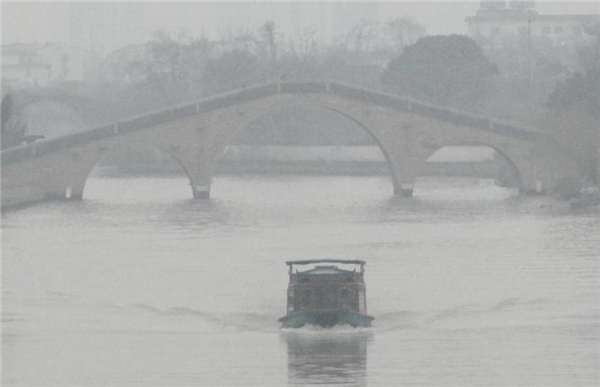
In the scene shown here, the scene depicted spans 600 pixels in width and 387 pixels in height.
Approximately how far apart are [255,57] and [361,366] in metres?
90.3

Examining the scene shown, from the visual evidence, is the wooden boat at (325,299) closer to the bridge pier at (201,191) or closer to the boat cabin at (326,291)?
the boat cabin at (326,291)

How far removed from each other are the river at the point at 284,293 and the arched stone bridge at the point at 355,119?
355 cm

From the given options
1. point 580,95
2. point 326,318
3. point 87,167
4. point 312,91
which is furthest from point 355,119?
point 326,318

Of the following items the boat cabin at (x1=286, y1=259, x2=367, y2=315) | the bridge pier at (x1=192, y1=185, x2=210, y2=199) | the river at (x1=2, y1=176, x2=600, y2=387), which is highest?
the boat cabin at (x1=286, y1=259, x2=367, y2=315)

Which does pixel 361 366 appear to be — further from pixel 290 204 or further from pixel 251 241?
pixel 290 204

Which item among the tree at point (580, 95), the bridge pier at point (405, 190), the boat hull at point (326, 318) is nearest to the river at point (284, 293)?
the boat hull at point (326, 318)

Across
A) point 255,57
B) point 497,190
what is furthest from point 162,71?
point 497,190

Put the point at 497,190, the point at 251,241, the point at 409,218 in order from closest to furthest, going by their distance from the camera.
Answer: the point at 251,241, the point at 409,218, the point at 497,190

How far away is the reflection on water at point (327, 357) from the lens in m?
48.9

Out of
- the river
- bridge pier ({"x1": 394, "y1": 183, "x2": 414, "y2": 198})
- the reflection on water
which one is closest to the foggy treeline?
bridge pier ({"x1": 394, "y1": 183, "x2": 414, "y2": 198})

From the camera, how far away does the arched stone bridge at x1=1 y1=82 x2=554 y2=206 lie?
100375 millimetres

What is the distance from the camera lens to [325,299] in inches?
2148

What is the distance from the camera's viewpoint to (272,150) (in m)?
129

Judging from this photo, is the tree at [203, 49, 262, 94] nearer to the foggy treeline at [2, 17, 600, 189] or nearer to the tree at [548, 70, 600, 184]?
the foggy treeline at [2, 17, 600, 189]
